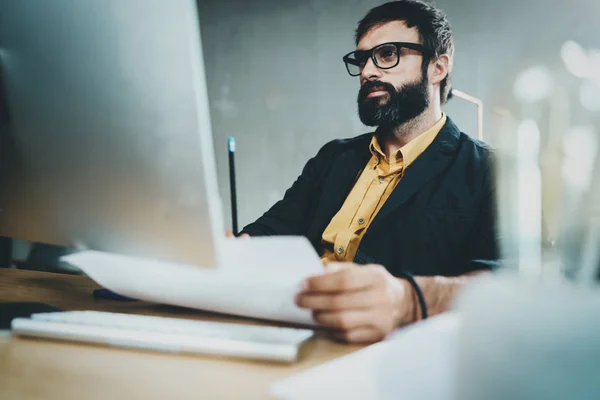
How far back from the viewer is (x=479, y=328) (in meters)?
0.21

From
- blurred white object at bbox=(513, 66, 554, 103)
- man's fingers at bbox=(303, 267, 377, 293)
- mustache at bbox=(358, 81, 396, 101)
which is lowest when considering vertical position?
man's fingers at bbox=(303, 267, 377, 293)

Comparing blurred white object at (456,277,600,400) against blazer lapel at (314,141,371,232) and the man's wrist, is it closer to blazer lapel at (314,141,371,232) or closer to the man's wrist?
the man's wrist

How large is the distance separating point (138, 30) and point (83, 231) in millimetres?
211

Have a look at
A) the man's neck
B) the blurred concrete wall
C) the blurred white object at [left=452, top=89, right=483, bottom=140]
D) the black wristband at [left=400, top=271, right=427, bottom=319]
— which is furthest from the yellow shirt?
the blurred concrete wall

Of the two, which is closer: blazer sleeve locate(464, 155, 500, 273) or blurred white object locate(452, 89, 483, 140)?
blazer sleeve locate(464, 155, 500, 273)

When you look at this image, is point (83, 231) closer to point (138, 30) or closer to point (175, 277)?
point (175, 277)

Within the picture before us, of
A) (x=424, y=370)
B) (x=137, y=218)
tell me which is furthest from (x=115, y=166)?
(x=424, y=370)

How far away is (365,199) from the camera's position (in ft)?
3.80

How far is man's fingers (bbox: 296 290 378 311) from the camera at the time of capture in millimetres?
399

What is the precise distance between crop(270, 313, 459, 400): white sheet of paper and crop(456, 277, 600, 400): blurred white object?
0.03 metres

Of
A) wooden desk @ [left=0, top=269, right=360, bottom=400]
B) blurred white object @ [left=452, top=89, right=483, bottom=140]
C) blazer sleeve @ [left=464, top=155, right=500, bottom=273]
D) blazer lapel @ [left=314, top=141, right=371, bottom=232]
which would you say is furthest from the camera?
blurred white object @ [left=452, top=89, right=483, bottom=140]

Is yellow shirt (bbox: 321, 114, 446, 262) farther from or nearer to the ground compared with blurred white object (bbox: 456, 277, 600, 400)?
nearer to the ground

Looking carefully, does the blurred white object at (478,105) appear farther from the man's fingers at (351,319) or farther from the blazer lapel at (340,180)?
the man's fingers at (351,319)

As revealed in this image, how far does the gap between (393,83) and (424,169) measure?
1.37 ft
